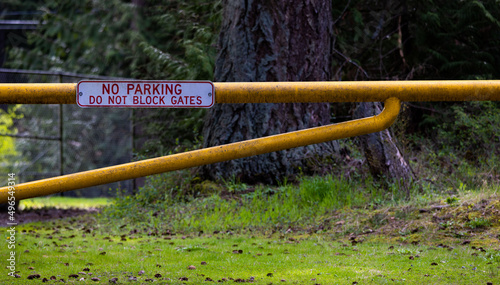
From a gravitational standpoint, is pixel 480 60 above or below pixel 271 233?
above

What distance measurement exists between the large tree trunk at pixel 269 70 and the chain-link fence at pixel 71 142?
674 cm

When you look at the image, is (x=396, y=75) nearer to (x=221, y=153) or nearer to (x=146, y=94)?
(x=221, y=153)

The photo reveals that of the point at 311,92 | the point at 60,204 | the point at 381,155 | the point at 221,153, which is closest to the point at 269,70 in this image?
the point at 381,155

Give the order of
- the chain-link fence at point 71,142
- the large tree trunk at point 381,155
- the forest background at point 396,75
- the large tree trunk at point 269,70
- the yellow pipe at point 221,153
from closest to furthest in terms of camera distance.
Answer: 1. the yellow pipe at point 221,153
2. the large tree trunk at point 381,155
3. the forest background at point 396,75
4. the large tree trunk at point 269,70
5. the chain-link fence at point 71,142

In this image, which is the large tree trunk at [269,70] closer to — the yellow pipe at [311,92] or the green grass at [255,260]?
the green grass at [255,260]

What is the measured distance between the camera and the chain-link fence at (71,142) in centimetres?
1468

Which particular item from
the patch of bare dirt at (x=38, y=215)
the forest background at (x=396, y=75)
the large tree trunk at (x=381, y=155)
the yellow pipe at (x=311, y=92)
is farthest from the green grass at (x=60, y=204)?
the yellow pipe at (x=311, y=92)

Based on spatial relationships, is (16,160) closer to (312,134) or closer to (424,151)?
(424,151)

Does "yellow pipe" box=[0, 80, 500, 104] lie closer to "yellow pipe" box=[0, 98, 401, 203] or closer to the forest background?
"yellow pipe" box=[0, 98, 401, 203]

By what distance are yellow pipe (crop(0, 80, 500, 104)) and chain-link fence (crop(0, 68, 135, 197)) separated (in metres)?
11.1

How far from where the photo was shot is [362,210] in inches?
244

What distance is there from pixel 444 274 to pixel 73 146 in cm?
1386

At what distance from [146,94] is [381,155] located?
4.40 meters

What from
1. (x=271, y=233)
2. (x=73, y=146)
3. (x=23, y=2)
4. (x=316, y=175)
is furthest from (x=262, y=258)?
(x=23, y=2)
